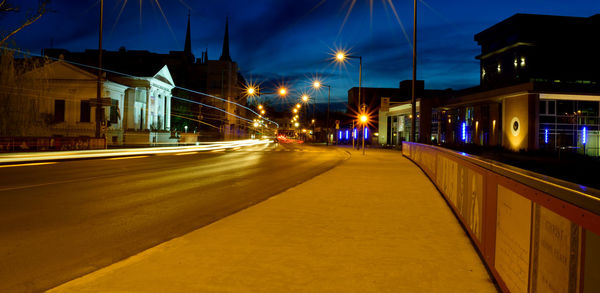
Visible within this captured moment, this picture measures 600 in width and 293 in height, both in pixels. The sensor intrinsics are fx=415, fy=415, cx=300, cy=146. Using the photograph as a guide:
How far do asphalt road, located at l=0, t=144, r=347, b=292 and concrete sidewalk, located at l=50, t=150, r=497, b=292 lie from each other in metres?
0.58

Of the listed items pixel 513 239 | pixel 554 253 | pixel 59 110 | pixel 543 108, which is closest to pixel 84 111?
pixel 59 110

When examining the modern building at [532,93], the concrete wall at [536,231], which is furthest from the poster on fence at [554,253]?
the modern building at [532,93]

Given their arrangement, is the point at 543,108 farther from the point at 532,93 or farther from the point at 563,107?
the point at 532,93

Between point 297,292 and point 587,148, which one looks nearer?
point 297,292

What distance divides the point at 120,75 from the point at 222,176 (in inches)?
1760

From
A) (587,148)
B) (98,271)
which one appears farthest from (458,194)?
(587,148)

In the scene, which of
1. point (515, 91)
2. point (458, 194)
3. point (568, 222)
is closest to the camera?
point (568, 222)

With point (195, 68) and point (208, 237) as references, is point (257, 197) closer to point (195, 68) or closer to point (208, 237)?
point (208, 237)

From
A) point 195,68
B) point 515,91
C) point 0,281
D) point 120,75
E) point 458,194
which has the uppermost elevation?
point 195,68

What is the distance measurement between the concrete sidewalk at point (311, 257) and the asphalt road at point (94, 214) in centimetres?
58

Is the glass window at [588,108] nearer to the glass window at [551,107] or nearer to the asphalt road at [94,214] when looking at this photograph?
the glass window at [551,107]

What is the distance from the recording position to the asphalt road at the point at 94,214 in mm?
5012

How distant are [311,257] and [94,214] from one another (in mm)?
5060

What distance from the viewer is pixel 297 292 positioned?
4.02m
